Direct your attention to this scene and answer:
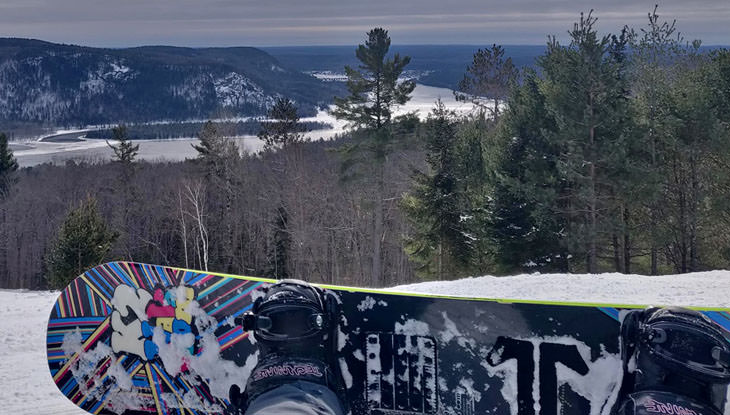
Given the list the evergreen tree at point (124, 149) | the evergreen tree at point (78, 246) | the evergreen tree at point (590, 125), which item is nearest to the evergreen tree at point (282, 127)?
the evergreen tree at point (124, 149)

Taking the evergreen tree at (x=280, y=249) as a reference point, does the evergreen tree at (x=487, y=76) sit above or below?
above

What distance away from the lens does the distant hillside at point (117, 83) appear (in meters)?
158

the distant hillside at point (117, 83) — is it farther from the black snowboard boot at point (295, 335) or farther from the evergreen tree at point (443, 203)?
the black snowboard boot at point (295, 335)

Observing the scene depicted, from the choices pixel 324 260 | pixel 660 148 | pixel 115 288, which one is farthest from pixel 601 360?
pixel 324 260

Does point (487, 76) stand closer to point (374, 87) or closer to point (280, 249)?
point (374, 87)

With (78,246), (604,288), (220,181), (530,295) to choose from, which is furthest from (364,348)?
(220,181)

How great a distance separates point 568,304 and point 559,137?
44.7 ft

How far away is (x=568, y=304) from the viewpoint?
12.8 ft

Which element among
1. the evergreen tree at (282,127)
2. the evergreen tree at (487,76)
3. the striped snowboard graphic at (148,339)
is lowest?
the striped snowboard graphic at (148,339)

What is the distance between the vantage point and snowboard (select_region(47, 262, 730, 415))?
12.8 feet

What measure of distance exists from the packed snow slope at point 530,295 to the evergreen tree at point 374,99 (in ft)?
36.7

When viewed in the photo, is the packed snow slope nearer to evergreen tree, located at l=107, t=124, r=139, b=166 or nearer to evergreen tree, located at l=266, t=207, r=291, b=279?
evergreen tree, located at l=266, t=207, r=291, b=279

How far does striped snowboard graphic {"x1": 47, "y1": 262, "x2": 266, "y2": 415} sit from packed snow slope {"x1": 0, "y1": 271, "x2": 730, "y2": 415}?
2.91m

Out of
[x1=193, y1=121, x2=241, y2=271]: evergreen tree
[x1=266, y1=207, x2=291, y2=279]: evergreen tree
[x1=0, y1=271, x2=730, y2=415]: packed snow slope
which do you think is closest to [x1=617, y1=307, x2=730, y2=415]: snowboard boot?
[x1=0, y1=271, x2=730, y2=415]: packed snow slope
